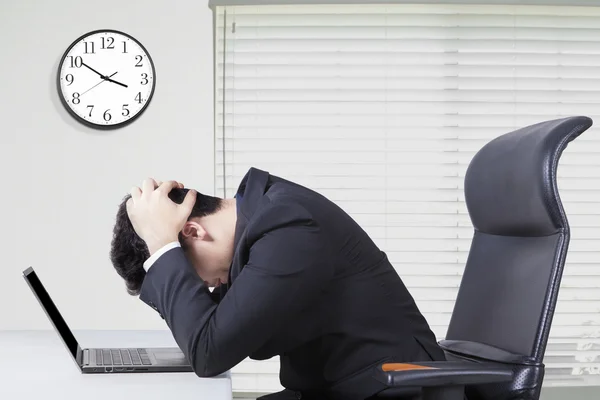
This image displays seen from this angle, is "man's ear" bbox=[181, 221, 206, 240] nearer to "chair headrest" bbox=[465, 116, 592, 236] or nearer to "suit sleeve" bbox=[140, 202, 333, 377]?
"suit sleeve" bbox=[140, 202, 333, 377]

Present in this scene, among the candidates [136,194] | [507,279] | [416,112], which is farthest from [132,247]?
[416,112]

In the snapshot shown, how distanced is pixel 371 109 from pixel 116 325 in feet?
4.83

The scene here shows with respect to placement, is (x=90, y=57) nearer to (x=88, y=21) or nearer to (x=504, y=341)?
(x=88, y=21)

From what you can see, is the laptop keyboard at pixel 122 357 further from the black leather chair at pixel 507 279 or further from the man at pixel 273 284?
the black leather chair at pixel 507 279

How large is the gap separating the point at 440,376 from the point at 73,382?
65 centimetres

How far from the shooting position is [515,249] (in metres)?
1.59

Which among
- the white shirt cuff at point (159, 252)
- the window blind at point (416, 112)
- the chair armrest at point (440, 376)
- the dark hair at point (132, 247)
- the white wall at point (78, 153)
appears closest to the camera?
the chair armrest at point (440, 376)

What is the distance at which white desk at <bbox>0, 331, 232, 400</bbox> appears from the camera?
1232 mm

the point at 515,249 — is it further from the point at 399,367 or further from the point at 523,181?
the point at 399,367

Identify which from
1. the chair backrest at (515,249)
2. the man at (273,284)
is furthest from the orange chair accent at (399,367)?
the chair backrest at (515,249)

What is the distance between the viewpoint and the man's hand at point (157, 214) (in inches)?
55.8

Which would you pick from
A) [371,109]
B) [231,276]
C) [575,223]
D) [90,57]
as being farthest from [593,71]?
[231,276]

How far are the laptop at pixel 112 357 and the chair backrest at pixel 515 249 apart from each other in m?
0.61

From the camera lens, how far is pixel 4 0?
3262 millimetres
